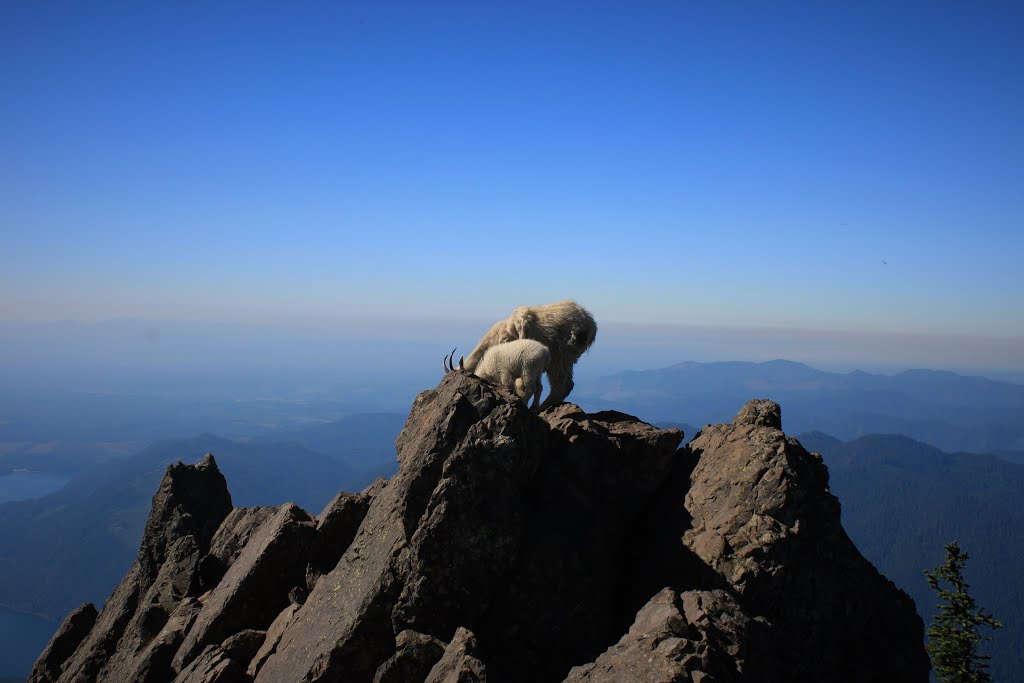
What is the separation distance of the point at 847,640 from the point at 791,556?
160cm

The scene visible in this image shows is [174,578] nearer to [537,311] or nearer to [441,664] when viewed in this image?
[441,664]

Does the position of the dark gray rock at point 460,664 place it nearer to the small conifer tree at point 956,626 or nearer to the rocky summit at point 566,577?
the rocky summit at point 566,577

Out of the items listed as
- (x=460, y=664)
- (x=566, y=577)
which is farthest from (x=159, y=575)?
(x=566, y=577)

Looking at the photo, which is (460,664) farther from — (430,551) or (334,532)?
(334,532)

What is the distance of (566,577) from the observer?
10.7 m

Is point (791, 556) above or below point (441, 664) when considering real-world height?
above

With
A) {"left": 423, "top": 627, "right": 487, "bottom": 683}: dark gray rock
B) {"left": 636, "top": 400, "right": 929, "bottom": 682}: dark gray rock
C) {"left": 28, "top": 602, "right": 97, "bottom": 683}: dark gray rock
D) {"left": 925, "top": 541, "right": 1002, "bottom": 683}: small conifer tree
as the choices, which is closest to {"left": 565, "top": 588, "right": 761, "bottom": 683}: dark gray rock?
{"left": 636, "top": 400, "right": 929, "bottom": 682}: dark gray rock

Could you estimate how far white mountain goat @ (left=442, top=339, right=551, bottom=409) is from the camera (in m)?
14.6

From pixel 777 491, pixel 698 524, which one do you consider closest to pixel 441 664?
pixel 698 524

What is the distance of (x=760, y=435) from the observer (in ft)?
39.8

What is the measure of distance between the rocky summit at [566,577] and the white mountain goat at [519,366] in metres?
1.29

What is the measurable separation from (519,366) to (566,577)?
17.5 feet

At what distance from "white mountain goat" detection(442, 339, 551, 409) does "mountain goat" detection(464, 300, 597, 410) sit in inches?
20.6

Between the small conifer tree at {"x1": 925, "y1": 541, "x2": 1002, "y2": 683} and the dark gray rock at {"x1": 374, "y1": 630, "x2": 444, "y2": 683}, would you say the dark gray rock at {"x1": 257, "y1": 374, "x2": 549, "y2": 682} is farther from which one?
the small conifer tree at {"x1": 925, "y1": 541, "x2": 1002, "y2": 683}
